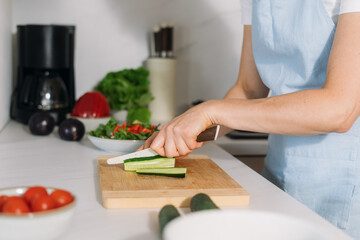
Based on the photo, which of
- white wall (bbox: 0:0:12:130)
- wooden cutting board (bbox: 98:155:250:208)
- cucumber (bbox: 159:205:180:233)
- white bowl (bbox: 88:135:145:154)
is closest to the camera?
cucumber (bbox: 159:205:180:233)

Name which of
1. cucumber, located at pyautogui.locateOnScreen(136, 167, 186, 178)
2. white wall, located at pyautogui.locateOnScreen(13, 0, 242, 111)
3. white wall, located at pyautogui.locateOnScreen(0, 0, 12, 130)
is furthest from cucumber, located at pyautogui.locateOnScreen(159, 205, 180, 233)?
white wall, located at pyautogui.locateOnScreen(13, 0, 242, 111)

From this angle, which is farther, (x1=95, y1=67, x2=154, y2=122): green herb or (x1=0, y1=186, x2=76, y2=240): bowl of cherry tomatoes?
(x1=95, y1=67, x2=154, y2=122): green herb

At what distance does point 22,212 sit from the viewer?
61 cm

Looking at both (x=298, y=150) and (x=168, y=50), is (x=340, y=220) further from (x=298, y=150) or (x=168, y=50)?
(x=168, y=50)

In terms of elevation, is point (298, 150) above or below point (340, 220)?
above

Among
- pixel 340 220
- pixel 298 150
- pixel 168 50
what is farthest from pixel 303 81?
pixel 168 50

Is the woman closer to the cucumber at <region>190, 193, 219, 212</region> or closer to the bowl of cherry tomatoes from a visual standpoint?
the cucumber at <region>190, 193, 219, 212</region>

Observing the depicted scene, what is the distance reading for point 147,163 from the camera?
104cm

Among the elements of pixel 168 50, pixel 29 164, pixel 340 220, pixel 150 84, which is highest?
pixel 168 50

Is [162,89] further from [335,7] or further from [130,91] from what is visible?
[335,7]

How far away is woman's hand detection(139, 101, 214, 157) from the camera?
100cm

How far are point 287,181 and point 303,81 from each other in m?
0.27

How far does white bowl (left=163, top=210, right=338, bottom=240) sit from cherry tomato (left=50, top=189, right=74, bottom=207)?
0.55 ft

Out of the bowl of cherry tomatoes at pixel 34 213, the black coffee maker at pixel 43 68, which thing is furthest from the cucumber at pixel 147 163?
the black coffee maker at pixel 43 68
